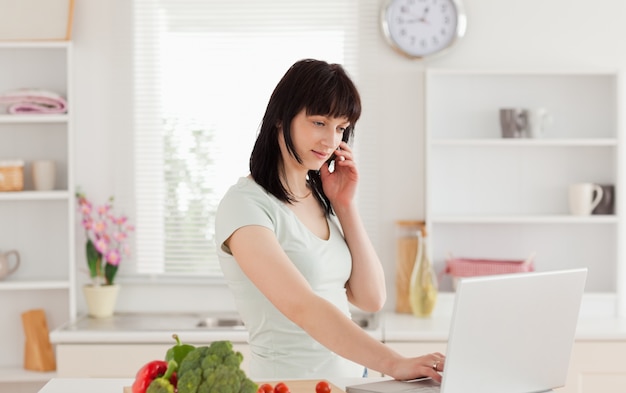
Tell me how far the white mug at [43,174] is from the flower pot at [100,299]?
0.46 metres

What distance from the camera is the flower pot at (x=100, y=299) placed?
3.71 metres

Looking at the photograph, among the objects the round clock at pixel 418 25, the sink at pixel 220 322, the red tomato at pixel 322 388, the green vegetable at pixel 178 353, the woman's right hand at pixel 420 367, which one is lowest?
the sink at pixel 220 322

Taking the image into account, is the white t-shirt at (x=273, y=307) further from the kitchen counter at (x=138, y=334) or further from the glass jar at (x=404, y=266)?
the glass jar at (x=404, y=266)

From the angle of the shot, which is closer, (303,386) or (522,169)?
(303,386)

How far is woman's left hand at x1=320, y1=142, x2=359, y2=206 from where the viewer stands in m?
2.26

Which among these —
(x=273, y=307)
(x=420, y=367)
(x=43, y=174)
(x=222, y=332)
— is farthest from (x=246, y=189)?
(x=43, y=174)

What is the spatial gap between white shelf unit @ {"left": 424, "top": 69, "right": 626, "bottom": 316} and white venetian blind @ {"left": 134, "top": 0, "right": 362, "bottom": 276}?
668 mm

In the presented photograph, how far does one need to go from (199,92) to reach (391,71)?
83cm

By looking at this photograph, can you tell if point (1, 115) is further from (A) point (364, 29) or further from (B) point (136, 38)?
(A) point (364, 29)

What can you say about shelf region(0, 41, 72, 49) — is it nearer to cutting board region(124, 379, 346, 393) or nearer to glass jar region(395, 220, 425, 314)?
glass jar region(395, 220, 425, 314)

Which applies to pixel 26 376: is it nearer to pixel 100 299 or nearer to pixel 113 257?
pixel 100 299

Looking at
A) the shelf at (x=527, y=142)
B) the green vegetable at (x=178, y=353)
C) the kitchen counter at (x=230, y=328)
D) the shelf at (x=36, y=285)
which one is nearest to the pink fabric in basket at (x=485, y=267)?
the kitchen counter at (x=230, y=328)

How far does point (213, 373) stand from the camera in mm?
1500

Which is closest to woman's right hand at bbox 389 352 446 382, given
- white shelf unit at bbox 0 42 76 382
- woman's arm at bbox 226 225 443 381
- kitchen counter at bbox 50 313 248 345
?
woman's arm at bbox 226 225 443 381
